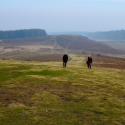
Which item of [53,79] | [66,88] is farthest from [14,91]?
[53,79]

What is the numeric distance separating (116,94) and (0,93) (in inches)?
500

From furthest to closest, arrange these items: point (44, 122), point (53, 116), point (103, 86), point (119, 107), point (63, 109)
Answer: point (103, 86) < point (119, 107) < point (63, 109) < point (53, 116) < point (44, 122)

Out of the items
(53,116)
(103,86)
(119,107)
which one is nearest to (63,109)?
(53,116)

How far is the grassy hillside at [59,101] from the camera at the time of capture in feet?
58.7

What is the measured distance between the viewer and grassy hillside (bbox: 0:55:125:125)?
17.9 metres

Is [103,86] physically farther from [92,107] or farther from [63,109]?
[63,109]

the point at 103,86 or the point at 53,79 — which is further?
the point at 53,79

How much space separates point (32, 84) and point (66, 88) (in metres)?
4.30

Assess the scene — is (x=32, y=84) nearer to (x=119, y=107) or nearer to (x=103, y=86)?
(x=103, y=86)

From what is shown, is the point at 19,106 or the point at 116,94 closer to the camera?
the point at 19,106

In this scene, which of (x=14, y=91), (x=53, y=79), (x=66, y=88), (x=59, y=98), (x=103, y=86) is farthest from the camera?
(x=53, y=79)

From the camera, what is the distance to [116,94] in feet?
87.9

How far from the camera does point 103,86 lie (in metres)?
30.5

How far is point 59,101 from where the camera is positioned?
2242cm
